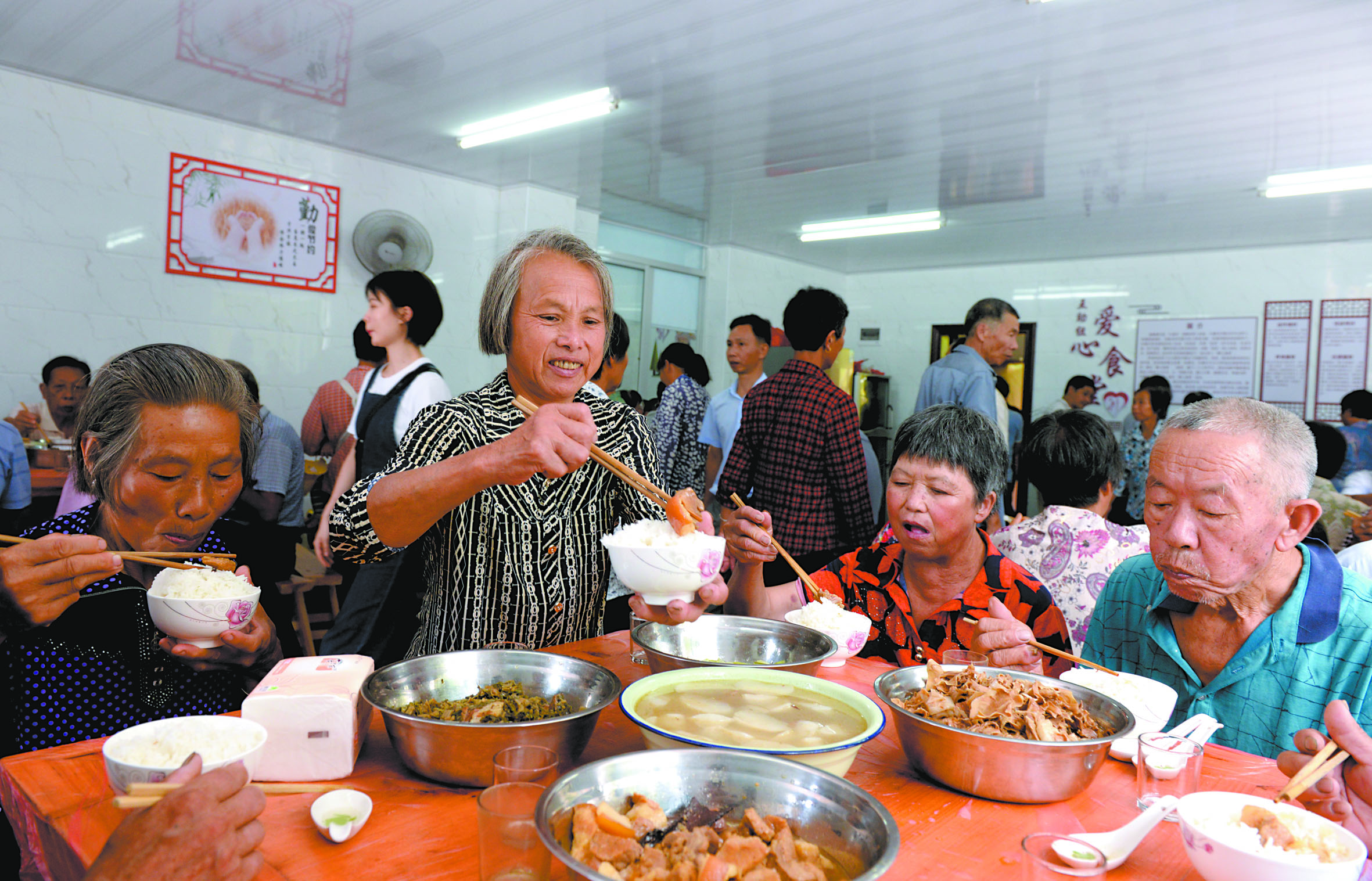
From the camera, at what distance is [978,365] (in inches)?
182

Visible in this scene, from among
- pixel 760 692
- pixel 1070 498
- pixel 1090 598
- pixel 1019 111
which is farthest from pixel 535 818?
pixel 1019 111

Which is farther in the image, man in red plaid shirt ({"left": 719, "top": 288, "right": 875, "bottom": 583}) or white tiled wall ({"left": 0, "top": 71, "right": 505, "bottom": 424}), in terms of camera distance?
white tiled wall ({"left": 0, "top": 71, "right": 505, "bottom": 424})

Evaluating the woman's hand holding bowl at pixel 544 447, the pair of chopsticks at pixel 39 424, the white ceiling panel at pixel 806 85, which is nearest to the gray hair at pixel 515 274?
the woman's hand holding bowl at pixel 544 447

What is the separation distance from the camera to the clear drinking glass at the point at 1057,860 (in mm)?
912

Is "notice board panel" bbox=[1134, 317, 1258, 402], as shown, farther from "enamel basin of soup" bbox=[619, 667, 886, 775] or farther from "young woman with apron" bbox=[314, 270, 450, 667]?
"enamel basin of soup" bbox=[619, 667, 886, 775]

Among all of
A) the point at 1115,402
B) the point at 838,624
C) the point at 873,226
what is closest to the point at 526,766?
the point at 838,624

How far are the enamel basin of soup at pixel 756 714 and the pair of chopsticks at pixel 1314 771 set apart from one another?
20.0 inches

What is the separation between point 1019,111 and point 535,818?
220 inches

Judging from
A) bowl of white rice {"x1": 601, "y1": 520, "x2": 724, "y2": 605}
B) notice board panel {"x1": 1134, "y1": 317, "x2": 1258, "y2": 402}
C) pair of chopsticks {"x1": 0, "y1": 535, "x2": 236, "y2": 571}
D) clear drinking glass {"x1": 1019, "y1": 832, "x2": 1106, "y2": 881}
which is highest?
notice board panel {"x1": 1134, "y1": 317, "x2": 1258, "y2": 402}

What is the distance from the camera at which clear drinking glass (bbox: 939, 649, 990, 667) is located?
1524 millimetres

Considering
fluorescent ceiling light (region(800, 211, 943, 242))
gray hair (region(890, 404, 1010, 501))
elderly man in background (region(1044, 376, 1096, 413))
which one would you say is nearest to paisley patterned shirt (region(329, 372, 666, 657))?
gray hair (region(890, 404, 1010, 501))

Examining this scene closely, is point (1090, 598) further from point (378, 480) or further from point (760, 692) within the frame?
A: point (378, 480)

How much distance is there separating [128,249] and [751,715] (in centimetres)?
616

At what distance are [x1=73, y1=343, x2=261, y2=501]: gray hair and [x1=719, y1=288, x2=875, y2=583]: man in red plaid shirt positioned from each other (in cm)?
238
